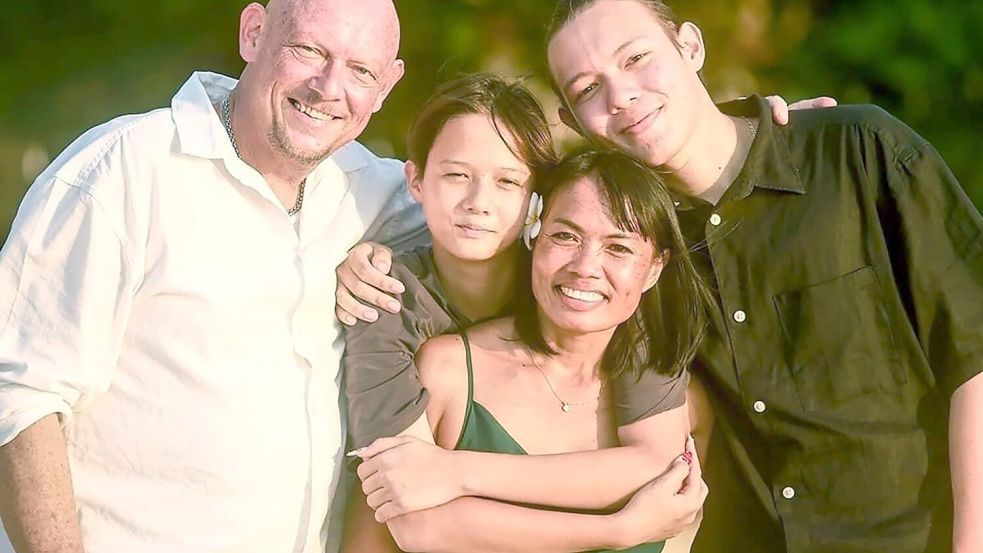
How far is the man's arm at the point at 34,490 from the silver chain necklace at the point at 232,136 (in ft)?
1.92

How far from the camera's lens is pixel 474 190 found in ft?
7.77

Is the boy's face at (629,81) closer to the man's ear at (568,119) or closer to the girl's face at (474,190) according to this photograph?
the man's ear at (568,119)

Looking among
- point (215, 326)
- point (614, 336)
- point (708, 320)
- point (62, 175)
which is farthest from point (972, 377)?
point (62, 175)

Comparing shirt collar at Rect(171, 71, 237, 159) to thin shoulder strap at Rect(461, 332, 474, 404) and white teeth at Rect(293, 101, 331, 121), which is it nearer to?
white teeth at Rect(293, 101, 331, 121)

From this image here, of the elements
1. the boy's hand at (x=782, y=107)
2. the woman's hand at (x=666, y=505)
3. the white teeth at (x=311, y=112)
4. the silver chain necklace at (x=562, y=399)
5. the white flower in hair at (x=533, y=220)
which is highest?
the boy's hand at (x=782, y=107)

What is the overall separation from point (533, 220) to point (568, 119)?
0.29m

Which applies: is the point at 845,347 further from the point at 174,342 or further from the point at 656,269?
the point at 174,342

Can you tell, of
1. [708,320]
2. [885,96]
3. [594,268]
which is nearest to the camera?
[594,268]

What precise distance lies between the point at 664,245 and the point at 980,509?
77 centimetres

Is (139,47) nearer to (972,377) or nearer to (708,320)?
(708,320)

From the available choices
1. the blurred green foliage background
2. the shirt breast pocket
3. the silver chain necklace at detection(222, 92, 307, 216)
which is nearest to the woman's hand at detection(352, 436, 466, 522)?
the silver chain necklace at detection(222, 92, 307, 216)

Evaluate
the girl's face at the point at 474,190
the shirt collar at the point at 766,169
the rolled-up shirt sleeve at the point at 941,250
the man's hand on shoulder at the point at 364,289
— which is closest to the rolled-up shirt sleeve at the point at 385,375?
the man's hand on shoulder at the point at 364,289

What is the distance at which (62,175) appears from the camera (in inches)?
83.2

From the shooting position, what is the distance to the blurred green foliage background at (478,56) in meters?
3.80
